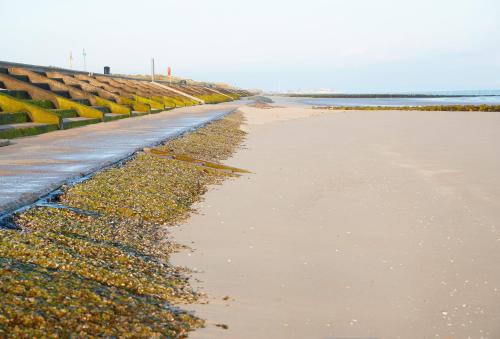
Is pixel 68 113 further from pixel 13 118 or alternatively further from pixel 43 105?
pixel 13 118

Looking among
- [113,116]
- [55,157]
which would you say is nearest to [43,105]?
[113,116]

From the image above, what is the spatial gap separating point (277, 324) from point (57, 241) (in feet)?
10.0

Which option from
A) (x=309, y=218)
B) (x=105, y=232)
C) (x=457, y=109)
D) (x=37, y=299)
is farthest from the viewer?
(x=457, y=109)

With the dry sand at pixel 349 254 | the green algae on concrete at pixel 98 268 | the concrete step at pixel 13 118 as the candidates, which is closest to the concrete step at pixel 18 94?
the concrete step at pixel 13 118

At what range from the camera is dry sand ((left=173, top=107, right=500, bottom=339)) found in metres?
5.05

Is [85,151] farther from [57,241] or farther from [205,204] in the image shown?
[57,241]

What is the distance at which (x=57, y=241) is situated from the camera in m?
6.08

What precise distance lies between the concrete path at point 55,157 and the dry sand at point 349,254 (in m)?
2.70

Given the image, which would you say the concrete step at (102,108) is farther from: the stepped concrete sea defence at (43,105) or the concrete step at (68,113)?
the concrete step at (68,113)

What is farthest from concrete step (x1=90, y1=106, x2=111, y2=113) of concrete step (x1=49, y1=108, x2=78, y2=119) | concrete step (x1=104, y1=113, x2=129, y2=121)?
concrete step (x1=49, y1=108, x2=78, y2=119)

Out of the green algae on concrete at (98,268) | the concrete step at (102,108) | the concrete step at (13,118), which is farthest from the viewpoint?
the concrete step at (102,108)

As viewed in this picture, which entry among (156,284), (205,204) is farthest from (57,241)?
(205,204)

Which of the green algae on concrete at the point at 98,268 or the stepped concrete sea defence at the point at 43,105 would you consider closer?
the green algae on concrete at the point at 98,268

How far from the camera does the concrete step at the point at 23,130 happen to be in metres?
15.6
